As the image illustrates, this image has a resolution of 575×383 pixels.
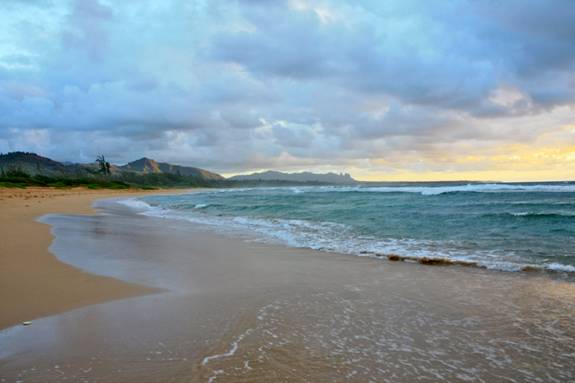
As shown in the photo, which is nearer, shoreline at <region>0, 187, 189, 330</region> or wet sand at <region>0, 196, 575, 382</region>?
wet sand at <region>0, 196, 575, 382</region>

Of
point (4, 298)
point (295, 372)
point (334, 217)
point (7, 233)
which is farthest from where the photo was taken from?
point (334, 217)

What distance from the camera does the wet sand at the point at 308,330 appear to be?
3281 mm

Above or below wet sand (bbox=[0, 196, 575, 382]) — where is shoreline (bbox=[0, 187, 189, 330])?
above

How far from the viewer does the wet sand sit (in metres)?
3.28

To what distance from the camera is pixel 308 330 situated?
13.9ft

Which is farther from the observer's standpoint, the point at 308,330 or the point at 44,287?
the point at 44,287

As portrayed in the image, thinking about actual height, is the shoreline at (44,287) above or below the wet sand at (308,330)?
above

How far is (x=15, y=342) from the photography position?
3.72 metres

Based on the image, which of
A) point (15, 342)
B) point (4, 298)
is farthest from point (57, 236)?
point (15, 342)

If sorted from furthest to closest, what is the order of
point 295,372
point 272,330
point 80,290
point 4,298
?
point 80,290 < point 4,298 < point 272,330 < point 295,372

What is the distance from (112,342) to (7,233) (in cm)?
994

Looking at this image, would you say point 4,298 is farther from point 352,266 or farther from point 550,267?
point 550,267

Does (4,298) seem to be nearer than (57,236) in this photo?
Yes

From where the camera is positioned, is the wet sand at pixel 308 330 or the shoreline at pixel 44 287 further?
the shoreline at pixel 44 287
